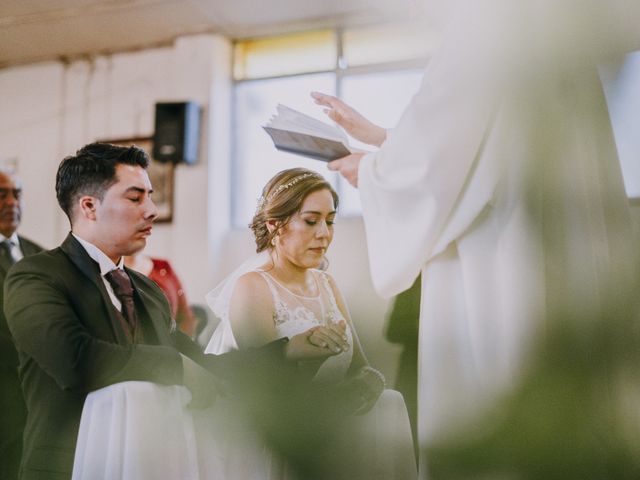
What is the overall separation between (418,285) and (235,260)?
35 cm

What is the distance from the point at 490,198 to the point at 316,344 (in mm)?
286

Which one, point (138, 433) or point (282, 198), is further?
point (282, 198)

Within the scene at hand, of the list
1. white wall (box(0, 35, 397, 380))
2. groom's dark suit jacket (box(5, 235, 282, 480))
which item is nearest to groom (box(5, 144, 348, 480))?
groom's dark suit jacket (box(5, 235, 282, 480))

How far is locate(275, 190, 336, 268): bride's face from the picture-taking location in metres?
0.92

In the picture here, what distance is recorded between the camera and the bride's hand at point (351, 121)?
85 cm

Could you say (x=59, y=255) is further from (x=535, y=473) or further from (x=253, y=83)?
(x=535, y=473)

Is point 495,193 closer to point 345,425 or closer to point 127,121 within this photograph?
point 345,425

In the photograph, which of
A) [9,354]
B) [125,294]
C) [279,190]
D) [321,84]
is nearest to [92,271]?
[125,294]

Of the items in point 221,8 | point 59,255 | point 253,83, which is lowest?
point 59,255

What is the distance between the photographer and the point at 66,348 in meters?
0.80

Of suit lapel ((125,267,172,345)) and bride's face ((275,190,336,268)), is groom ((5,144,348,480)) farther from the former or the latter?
bride's face ((275,190,336,268))

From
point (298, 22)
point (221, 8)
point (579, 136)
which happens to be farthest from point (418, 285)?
point (221, 8)

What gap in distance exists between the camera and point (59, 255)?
0.91m

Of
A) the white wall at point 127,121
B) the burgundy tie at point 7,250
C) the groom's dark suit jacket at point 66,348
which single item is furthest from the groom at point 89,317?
the burgundy tie at point 7,250
